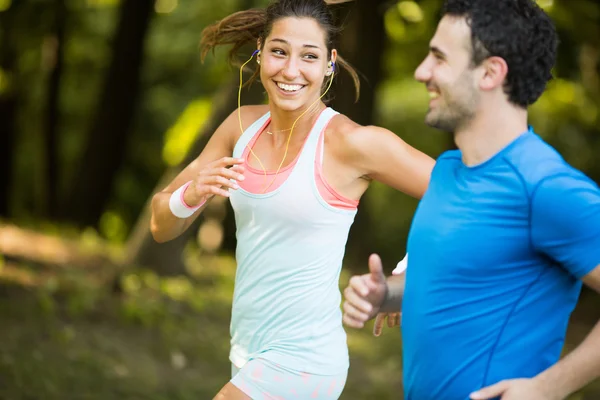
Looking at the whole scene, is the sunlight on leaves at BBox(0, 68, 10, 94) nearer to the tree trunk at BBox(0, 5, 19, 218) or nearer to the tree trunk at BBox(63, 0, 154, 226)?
the tree trunk at BBox(0, 5, 19, 218)

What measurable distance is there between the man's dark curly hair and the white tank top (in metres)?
1.24

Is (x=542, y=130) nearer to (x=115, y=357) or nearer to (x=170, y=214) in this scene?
(x=115, y=357)

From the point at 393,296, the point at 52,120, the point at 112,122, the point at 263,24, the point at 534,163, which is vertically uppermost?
the point at 263,24

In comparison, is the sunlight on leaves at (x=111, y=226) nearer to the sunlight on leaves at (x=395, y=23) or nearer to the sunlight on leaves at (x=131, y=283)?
the sunlight on leaves at (x=131, y=283)

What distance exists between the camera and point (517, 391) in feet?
7.83

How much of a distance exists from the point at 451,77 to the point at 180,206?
5.16 ft

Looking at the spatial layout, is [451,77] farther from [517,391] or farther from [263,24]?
[263,24]

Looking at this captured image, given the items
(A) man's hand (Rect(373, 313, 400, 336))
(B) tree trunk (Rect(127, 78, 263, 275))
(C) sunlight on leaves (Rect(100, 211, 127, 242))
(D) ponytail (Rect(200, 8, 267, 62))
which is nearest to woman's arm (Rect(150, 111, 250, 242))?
(D) ponytail (Rect(200, 8, 267, 62))

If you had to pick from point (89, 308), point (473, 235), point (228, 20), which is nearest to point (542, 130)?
point (89, 308)

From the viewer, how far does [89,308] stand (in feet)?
30.7

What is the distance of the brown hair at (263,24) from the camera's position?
391 centimetres

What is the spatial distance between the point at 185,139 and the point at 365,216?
4098 millimetres

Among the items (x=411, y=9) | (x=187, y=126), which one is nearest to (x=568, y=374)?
(x=411, y=9)

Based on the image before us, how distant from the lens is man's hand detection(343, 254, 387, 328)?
2867mm
